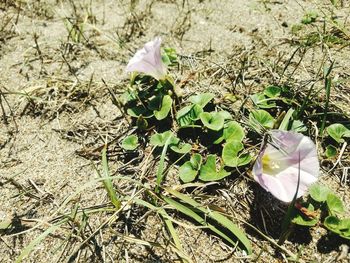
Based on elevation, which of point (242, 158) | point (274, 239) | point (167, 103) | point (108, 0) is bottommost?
point (274, 239)

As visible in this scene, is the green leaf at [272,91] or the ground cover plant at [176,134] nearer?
the ground cover plant at [176,134]

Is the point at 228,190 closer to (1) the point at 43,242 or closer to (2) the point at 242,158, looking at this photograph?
(2) the point at 242,158

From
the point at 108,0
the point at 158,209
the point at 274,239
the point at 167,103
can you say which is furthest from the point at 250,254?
the point at 108,0

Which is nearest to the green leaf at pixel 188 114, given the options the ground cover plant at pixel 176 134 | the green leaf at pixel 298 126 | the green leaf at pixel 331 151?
the ground cover plant at pixel 176 134

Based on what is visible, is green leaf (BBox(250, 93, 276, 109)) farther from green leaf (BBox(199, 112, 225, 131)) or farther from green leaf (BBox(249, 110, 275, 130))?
green leaf (BBox(199, 112, 225, 131))

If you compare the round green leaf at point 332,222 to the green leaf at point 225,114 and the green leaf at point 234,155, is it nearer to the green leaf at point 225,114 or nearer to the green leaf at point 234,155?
the green leaf at point 234,155

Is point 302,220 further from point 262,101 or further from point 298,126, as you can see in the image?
point 262,101

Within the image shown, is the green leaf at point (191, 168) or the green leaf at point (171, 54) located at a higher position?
Result: the green leaf at point (171, 54)
